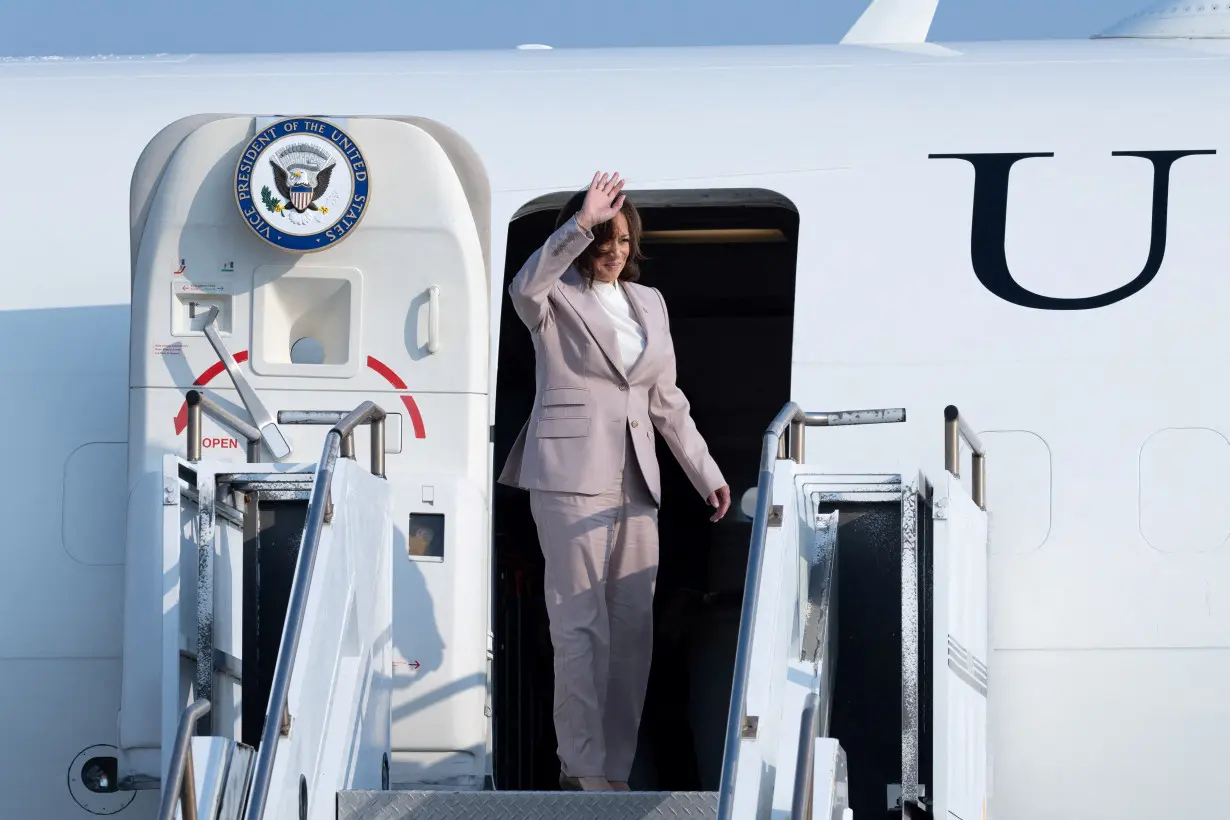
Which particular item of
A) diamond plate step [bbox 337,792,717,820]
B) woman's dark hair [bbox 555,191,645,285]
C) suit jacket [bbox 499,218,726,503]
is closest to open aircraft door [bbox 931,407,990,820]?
diamond plate step [bbox 337,792,717,820]

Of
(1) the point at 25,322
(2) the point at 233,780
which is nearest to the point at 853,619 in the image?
(2) the point at 233,780

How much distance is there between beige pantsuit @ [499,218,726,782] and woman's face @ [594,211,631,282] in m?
0.08

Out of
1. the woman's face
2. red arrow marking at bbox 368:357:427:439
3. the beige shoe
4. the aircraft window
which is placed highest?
the woman's face

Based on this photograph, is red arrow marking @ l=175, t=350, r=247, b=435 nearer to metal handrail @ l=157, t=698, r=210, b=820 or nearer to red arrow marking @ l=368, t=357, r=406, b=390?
red arrow marking @ l=368, t=357, r=406, b=390

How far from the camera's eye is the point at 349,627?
4.62 meters

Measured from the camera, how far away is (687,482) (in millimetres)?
7352

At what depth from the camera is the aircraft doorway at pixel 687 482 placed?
256 inches

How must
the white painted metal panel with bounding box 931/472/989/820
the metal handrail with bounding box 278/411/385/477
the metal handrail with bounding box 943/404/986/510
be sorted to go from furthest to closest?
the metal handrail with bounding box 278/411/385/477, the metal handrail with bounding box 943/404/986/510, the white painted metal panel with bounding box 931/472/989/820

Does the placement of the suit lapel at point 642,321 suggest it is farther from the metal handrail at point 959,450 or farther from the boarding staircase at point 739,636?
the metal handrail at point 959,450

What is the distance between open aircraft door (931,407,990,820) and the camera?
14.5 feet

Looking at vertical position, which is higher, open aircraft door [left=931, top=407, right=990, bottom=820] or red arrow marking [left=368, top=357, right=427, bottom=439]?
red arrow marking [left=368, top=357, right=427, bottom=439]

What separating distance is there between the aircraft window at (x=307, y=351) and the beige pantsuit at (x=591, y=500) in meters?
0.85

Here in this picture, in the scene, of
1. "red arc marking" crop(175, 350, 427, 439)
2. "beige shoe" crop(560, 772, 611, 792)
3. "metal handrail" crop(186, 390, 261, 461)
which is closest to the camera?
"metal handrail" crop(186, 390, 261, 461)

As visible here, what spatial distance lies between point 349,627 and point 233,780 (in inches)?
23.1
